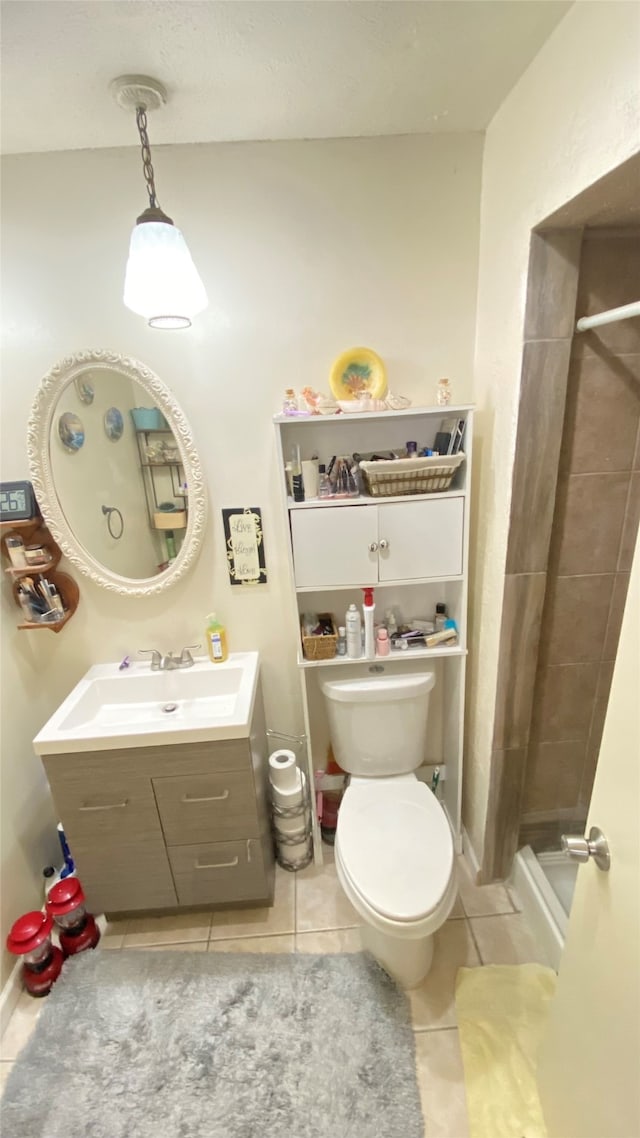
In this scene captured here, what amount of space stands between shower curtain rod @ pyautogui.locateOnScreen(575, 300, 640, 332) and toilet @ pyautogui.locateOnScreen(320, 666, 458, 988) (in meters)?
1.08

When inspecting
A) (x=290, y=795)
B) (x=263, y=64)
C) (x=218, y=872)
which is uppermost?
(x=263, y=64)

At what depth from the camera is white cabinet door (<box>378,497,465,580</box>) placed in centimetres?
138

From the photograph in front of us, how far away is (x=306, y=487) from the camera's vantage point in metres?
1.38

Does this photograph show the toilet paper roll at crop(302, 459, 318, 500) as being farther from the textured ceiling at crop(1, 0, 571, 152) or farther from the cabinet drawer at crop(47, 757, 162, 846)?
the cabinet drawer at crop(47, 757, 162, 846)

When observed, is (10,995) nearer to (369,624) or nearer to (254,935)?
(254,935)

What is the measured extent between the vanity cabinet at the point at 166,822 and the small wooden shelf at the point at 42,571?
46cm

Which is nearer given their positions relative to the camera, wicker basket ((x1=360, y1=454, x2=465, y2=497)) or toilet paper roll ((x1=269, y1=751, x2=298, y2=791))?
wicker basket ((x1=360, y1=454, x2=465, y2=497))

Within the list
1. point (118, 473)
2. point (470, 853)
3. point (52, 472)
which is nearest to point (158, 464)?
point (118, 473)

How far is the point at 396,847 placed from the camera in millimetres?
1365

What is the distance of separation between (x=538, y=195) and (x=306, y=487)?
2.83 ft

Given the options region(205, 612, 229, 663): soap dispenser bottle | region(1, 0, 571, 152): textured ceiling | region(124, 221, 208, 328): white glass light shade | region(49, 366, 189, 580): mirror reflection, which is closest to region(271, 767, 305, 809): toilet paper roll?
region(205, 612, 229, 663): soap dispenser bottle

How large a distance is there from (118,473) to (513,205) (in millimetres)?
1337

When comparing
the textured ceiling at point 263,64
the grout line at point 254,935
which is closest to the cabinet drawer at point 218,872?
the grout line at point 254,935

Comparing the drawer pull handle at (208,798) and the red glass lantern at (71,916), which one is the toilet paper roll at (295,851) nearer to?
the drawer pull handle at (208,798)
